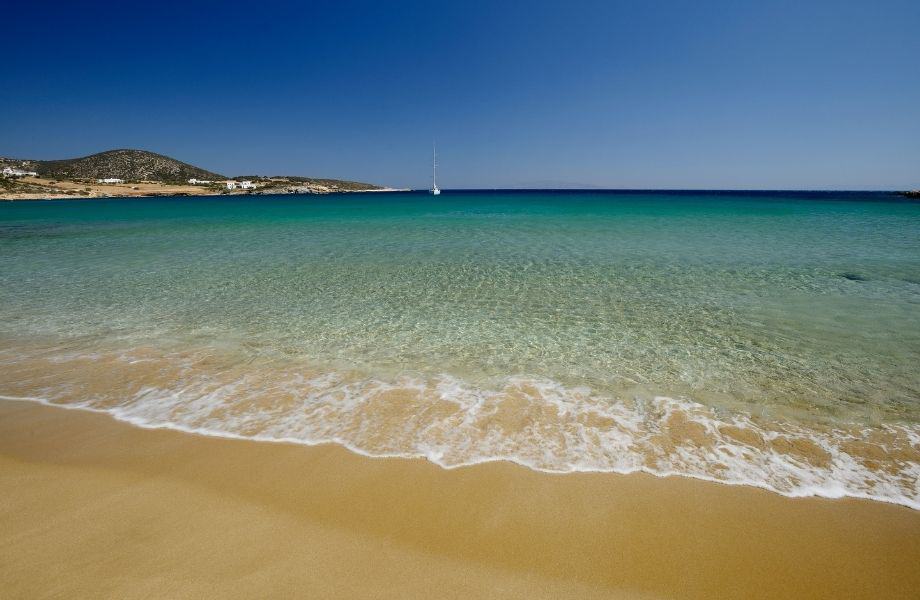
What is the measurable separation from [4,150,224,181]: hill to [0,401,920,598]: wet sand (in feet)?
515

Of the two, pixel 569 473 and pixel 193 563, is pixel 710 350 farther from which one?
pixel 193 563

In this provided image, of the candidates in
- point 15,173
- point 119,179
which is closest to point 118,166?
point 119,179

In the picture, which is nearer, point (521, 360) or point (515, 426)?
point (515, 426)

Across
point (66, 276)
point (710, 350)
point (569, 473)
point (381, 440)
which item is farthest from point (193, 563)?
point (66, 276)

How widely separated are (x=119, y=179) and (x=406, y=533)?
527 feet

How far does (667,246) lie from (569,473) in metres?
16.7

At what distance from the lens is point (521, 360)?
6086mm

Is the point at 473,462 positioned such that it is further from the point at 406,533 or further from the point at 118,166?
the point at 118,166

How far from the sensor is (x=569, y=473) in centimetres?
363

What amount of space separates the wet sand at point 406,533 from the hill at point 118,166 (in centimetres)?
15711

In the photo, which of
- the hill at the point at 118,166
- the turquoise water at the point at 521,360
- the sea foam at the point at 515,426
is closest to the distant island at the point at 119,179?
the hill at the point at 118,166

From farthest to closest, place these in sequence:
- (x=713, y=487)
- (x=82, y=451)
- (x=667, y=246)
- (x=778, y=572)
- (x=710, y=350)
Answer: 1. (x=667, y=246)
2. (x=710, y=350)
3. (x=82, y=451)
4. (x=713, y=487)
5. (x=778, y=572)

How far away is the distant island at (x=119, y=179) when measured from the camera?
289 feet

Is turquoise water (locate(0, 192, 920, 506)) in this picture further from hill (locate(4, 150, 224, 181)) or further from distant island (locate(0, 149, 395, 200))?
hill (locate(4, 150, 224, 181))
